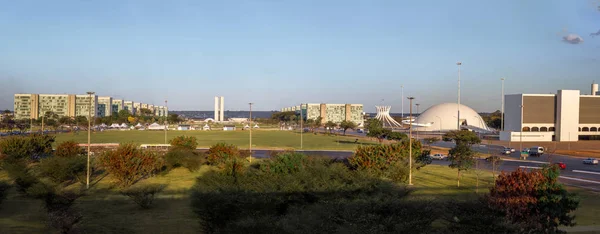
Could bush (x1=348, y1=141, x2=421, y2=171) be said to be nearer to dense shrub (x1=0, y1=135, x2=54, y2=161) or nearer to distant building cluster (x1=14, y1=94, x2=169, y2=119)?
dense shrub (x1=0, y1=135, x2=54, y2=161)

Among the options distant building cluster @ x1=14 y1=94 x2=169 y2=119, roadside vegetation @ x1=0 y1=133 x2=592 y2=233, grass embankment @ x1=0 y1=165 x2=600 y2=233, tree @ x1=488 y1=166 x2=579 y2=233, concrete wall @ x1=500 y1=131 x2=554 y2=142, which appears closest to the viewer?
roadside vegetation @ x1=0 y1=133 x2=592 y2=233

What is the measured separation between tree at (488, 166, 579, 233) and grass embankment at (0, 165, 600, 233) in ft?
11.0

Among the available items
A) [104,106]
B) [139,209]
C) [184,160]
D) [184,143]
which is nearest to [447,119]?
[184,143]

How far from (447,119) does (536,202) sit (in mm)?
98889

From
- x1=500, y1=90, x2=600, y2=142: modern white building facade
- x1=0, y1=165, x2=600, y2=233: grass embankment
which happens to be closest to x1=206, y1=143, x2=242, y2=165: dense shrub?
x1=0, y1=165, x2=600, y2=233: grass embankment

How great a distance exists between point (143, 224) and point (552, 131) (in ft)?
237

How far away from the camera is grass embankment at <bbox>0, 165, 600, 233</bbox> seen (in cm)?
1842

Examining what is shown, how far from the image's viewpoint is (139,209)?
72.7 feet

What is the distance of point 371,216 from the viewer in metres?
14.1

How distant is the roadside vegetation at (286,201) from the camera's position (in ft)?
48.3

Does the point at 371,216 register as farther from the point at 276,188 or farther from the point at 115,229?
the point at 115,229

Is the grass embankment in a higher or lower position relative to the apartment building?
lower

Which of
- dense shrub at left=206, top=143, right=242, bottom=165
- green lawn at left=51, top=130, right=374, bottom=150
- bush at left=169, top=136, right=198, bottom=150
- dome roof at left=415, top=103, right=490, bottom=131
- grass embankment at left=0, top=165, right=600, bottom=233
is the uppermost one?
dome roof at left=415, top=103, right=490, bottom=131

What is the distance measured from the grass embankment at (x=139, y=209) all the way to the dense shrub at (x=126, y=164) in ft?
2.97
